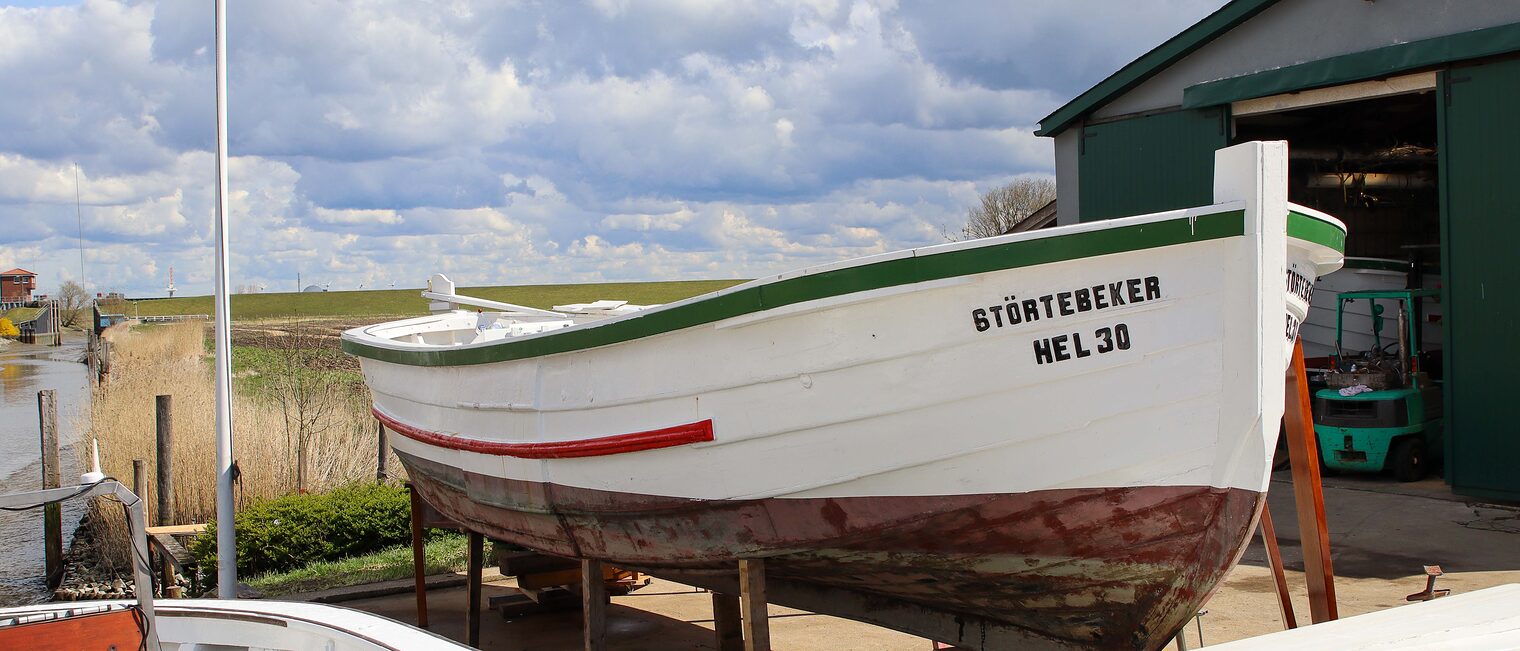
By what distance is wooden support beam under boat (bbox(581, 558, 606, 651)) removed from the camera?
581 centimetres

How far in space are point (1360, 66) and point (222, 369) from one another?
383 inches

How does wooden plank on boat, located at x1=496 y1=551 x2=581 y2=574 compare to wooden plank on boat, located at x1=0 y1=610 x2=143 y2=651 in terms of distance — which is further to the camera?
wooden plank on boat, located at x1=496 y1=551 x2=581 y2=574

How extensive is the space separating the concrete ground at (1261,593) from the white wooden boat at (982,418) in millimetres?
2204

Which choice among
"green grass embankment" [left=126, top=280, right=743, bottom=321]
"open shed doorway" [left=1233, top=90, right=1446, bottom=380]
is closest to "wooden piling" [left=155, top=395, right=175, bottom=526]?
"open shed doorway" [left=1233, top=90, right=1446, bottom=380]

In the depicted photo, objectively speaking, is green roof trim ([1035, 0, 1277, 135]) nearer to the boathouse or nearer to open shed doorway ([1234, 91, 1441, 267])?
the boathouse

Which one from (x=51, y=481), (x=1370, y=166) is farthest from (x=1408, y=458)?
(x=51, y=481)

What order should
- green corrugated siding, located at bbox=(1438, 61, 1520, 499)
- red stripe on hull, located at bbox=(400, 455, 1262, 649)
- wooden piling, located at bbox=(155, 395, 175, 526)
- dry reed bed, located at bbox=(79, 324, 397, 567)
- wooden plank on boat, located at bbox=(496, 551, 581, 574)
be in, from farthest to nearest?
1. dry reed bed, located at bbox=(79, 324, 397, 567)
2. wooden piling, located at bbox=(155, 395, 175, 526)
3. green corrugated siding, located at bbox=(1438, 61, 1520, 499)
4. wooden plank on boat, located at bbox=(496, 551, 581, 574)
5. red stripe on hull, located at bbox=(400, 455, 1262, 649)

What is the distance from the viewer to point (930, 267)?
13.5 feet

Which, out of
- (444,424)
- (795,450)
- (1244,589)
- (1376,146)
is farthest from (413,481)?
(1376,146)

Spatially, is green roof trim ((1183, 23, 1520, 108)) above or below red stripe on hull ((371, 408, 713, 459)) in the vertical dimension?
above

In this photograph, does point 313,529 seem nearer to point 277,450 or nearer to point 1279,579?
point 277,450

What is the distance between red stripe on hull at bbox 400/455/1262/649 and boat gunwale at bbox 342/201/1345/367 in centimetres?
81

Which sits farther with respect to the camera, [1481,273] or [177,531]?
[177,531]

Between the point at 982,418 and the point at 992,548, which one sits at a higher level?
the point at 982,418
